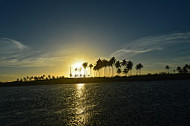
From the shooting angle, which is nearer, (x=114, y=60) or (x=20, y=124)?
(x=20, y=124)

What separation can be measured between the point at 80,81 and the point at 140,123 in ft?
592

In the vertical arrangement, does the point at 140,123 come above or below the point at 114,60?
below

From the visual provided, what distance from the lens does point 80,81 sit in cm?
19475

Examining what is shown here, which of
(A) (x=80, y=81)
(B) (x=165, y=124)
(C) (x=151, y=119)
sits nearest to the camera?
(B) (x=165, y=124)

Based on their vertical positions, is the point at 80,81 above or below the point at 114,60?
below

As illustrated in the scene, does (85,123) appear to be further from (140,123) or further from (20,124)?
(20,124)

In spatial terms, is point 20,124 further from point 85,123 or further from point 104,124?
point 104,124

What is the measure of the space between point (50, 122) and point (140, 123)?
1269cm

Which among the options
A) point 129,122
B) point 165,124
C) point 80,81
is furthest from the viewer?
point 80,81

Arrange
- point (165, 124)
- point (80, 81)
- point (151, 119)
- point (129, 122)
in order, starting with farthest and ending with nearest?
point (80, 81) → point (151, 119) → point (129, 122) → point (165, 124)

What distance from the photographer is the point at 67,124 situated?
18.3 metres

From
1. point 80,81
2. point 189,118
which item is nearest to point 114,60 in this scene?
point 80,81

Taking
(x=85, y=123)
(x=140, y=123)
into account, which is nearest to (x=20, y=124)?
(x=85, y=123)

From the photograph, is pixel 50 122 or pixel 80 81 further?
pixel 80 81
